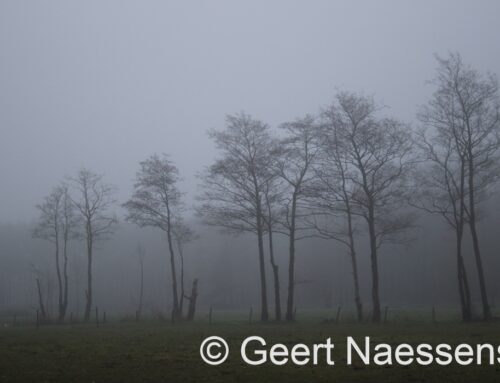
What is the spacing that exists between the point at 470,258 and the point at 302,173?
49.6 m

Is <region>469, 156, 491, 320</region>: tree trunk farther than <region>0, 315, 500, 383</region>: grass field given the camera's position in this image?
Yes

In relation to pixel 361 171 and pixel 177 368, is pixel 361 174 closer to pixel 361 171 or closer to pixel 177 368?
pixel 361 171

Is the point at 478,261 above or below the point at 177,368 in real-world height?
above

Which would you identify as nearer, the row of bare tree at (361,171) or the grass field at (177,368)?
the grass field at (177,368)

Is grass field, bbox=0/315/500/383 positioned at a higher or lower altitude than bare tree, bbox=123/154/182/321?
lower

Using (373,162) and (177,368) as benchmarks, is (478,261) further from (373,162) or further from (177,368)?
(177,368)

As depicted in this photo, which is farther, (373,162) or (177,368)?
(373,162)

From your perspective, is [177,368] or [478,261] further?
[478,261]

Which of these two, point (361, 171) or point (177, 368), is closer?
point (177, 368)

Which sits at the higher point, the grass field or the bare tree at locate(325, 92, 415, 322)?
the bare tree at locate(325, 92, 415, 322)

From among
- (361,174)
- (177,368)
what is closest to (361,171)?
(361,174)

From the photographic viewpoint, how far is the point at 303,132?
34.3 meters

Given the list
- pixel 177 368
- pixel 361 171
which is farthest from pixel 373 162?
pixel 177 368

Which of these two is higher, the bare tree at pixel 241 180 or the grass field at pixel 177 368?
the bare tree at pixel 241 180
